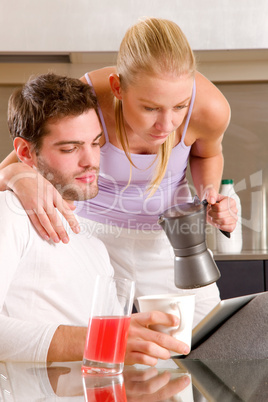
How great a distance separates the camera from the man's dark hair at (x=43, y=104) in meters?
1.20

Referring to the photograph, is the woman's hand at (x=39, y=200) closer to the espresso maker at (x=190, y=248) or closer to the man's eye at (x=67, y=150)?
the man's eye at (x=67, y=150)

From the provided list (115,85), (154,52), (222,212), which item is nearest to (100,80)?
(115,85)

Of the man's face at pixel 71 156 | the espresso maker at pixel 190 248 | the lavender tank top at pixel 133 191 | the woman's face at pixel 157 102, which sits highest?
the woman's face at pixel 157 102

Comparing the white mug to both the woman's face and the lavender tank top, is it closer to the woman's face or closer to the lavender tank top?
the woman's face

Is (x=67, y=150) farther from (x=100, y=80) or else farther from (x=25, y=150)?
(x=100, y=80)

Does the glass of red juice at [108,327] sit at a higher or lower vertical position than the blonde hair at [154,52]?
lower

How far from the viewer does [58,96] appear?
1204 mm

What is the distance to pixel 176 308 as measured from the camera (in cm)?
71

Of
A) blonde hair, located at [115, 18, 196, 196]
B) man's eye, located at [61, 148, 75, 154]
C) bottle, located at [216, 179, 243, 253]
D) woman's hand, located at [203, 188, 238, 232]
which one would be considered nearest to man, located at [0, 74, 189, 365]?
man's eye, located at [61, 148, 75, 154]

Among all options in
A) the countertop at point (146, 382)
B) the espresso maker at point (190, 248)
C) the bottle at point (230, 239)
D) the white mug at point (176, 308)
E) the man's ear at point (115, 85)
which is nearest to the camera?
the countertop at point (146, 382)

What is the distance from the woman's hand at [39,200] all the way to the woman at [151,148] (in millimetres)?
26

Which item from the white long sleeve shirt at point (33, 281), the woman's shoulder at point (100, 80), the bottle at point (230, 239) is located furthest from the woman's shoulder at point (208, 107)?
the bottle at point (230, 239)

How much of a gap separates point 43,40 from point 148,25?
88 centimetres

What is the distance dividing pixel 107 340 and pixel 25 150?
686 millimetres
